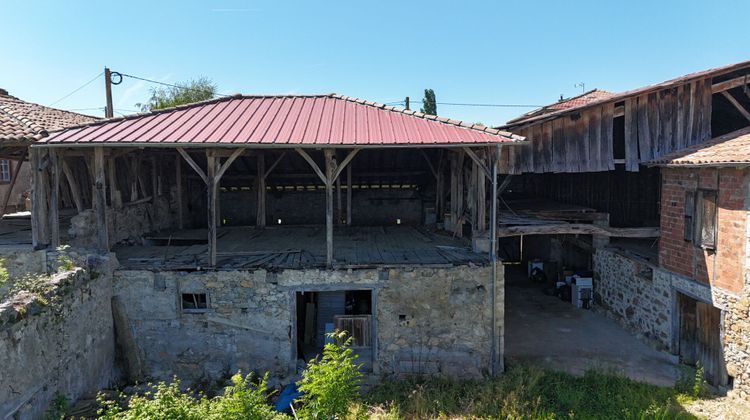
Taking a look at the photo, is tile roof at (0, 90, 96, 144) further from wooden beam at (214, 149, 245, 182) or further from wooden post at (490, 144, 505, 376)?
wooden post at (490, 144, 505, 376)

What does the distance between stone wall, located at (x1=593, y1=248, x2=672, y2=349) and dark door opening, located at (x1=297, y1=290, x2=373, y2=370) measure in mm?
7283

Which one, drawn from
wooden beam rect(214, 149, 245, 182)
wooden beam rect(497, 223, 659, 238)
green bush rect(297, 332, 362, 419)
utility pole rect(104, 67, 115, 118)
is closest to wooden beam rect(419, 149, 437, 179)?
wooden beam rect(497, 223, 659, 238)

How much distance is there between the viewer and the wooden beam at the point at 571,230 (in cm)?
1170

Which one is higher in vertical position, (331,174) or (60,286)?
(331,174)

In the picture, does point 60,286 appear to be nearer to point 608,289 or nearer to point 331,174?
point 331,174

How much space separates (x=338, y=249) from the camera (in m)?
11.3

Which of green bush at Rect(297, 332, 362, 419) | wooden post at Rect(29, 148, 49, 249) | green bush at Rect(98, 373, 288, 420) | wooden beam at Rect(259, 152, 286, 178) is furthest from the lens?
wooden beam at Rect(259, 152, 286, 178)

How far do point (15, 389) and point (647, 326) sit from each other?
13.3 m

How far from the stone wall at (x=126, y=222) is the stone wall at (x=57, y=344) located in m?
2.05

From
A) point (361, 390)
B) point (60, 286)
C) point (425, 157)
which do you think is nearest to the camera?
point (60, 286)

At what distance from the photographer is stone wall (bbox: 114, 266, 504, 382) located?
954 centimetres

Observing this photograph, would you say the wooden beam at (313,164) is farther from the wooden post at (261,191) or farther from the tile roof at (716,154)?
the tile roof at (716,154)

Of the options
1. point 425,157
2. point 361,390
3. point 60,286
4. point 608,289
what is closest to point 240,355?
point 361,390

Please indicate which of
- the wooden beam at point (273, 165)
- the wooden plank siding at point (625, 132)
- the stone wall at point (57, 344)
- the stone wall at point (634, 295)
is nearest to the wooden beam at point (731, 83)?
the wooden plank siding at point (625, 132)
